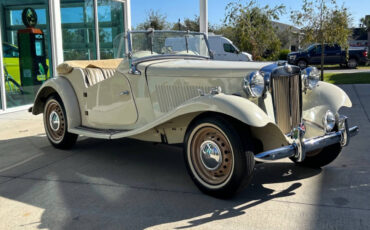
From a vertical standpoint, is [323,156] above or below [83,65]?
below

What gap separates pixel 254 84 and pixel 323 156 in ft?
4.60

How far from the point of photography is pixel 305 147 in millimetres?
3406

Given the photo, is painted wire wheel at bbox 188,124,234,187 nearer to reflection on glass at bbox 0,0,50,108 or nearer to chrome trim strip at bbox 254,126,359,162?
chrome trim strip at bbox 254,126,359,162

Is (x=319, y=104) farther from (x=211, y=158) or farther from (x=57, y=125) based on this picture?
(x=57, y=125)

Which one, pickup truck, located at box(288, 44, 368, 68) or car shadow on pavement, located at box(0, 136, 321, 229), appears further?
pickup truck, located at box(288, 44, 368, 68)

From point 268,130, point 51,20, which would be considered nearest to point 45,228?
point 268,130

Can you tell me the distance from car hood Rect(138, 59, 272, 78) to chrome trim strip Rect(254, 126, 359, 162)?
846mm

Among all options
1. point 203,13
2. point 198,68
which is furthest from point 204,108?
point 203,13

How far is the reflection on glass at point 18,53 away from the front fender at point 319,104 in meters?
6.86

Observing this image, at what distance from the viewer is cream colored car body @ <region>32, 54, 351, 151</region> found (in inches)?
137

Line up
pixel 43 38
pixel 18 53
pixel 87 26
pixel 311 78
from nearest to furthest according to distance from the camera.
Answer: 1. pixel 311 78
2. pixel 18 53
3. pixel 43 38
4. pixel 87 26

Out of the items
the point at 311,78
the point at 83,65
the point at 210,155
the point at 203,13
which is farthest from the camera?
the point at 203,13

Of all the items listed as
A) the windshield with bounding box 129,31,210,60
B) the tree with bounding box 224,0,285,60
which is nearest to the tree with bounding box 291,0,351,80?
the tree with bounding box 224,0,285,60

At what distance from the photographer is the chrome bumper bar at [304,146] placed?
127 inches
